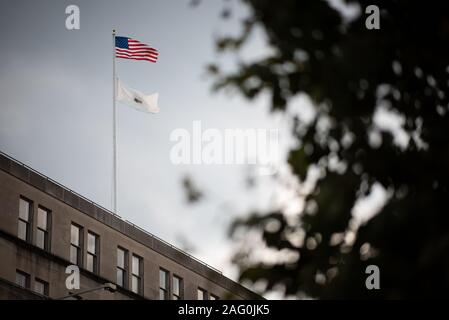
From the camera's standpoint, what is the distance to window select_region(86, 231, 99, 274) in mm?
52594

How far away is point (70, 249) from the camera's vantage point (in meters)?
51.1

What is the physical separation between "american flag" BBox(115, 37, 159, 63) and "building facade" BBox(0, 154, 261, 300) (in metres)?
7.29

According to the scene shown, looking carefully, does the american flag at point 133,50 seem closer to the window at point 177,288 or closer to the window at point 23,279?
the window at point 23,279

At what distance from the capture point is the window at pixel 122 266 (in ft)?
180

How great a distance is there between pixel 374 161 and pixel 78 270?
1508 inches

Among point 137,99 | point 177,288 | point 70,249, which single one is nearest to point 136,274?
point 177,288

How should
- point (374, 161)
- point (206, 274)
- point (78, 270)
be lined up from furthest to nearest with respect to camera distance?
point (206, 274), point (78, 270), point (374, 161)

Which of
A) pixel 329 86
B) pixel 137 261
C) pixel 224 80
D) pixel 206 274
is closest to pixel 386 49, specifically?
pixel 329 86

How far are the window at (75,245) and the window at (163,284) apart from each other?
733cm

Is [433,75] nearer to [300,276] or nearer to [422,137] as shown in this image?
[422,137]

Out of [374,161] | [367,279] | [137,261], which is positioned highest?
[137,261]

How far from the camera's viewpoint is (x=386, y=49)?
13609 millimetres

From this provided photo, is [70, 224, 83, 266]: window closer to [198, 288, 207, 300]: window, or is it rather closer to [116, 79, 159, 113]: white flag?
[116, 79, 159, 113]: white flag

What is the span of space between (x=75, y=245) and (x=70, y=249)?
578mm
